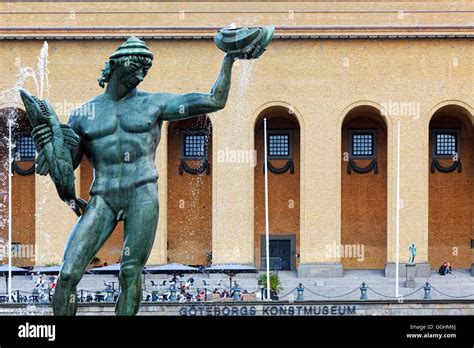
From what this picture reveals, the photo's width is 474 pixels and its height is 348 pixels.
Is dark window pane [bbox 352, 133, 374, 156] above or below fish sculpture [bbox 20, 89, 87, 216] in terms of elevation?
above

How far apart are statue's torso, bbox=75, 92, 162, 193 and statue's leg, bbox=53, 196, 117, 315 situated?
38cm

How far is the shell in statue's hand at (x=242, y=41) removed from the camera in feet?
29.5

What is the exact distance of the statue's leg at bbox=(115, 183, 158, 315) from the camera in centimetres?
903

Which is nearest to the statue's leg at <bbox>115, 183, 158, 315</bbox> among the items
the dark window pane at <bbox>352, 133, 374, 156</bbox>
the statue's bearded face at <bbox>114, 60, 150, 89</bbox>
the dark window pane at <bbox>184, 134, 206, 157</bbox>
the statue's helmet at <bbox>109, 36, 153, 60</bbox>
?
the statue's bearded face at <bbox>114, 60, 150, 89</bbox>

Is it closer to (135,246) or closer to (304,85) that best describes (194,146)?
(304,85)

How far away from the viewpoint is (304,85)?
1663 inches

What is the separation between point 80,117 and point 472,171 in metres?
37.9

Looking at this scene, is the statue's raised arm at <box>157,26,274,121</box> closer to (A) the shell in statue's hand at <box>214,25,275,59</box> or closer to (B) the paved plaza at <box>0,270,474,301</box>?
(A) the shell in statue's hand at <box>214,25,275,59</box>

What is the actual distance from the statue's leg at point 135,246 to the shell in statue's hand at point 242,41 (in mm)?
1455

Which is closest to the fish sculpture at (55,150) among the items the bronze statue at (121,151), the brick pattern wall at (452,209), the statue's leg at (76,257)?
the bronze statue at (121,151)

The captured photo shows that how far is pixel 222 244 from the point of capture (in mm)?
42312

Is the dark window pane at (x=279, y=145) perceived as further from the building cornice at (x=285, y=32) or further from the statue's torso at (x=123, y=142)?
the statue's torso at (x=123, y=142)

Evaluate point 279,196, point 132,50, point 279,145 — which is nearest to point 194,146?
point 279,145
